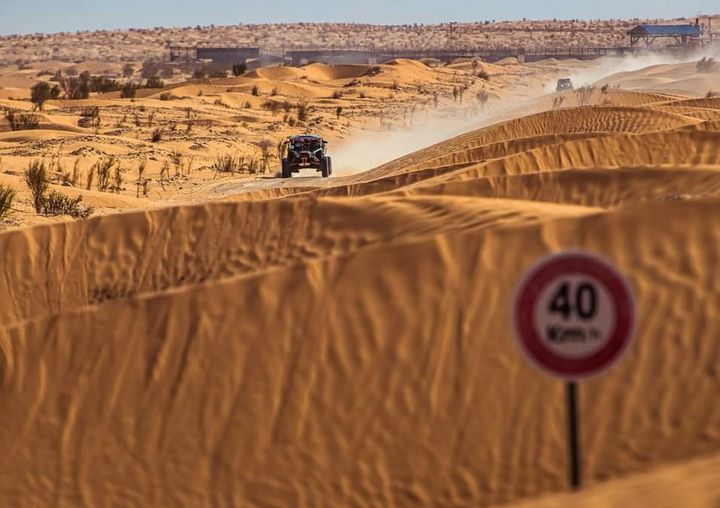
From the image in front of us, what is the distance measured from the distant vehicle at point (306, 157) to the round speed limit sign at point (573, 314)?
86.9ft

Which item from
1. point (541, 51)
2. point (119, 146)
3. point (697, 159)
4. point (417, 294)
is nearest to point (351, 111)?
point (119, 146)

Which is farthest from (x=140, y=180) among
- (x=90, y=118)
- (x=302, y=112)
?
(x=302, y=112)

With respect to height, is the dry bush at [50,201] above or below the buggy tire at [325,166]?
above

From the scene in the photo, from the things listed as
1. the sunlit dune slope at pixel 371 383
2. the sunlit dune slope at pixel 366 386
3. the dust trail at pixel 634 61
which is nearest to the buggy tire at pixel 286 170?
the sunlit dune slope at pixel 371 383

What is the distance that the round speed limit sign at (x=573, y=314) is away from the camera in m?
4.35

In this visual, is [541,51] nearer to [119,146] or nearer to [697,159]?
[119,146]

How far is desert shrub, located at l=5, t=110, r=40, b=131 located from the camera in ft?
137

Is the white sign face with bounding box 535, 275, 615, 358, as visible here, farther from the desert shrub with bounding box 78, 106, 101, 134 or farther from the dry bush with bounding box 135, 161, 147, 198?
the desert shrub with bounding box 78, 106, 101, 134

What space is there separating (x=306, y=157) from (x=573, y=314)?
26.9m

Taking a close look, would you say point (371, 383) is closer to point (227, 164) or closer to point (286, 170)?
point (286, 170)

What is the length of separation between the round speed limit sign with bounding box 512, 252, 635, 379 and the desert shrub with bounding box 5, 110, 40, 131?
125 feet

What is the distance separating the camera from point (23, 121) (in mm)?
42188

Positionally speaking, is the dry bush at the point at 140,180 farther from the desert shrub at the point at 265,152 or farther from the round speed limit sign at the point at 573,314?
the round speed limit sign at the point at 573,314

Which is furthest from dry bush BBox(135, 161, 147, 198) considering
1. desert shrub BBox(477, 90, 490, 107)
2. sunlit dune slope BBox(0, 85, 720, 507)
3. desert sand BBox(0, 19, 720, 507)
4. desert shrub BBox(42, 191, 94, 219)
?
desert shrub BBox(477, 90, 490, 107)
